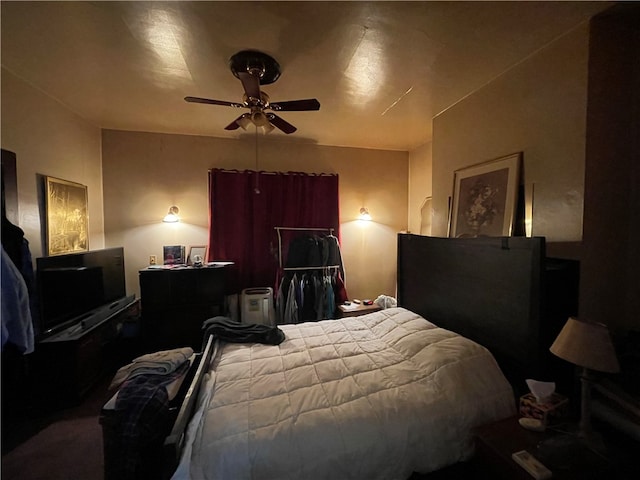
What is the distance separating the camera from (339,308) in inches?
129

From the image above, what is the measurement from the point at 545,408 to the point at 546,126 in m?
1.59

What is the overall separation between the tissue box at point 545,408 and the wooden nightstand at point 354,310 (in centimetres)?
197

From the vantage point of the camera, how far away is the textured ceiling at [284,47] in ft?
4.59

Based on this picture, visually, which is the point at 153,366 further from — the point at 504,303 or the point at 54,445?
the point at 504,303

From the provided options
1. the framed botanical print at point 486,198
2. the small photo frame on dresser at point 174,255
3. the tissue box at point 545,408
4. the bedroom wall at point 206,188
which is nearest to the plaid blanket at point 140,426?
the tissue box at point 545,408

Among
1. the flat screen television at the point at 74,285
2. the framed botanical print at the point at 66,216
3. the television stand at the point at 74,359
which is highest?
the framed botanical print at the point at 66,216

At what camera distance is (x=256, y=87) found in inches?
67.7

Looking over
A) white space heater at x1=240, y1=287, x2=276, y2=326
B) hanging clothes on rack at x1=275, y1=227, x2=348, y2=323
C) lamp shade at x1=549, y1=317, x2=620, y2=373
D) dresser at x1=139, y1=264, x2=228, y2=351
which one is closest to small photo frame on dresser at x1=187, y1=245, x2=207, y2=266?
dresser at x1=139, y1=264, x2=228, y2=351

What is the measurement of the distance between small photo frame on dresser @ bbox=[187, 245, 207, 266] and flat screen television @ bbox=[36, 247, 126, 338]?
2.42 ft

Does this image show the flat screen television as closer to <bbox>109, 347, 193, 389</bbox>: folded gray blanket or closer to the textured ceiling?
<bbox>109, 347, 193, 389</bbox>: folded gray blanket

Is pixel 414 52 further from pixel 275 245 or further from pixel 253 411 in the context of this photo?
pixel 275 245

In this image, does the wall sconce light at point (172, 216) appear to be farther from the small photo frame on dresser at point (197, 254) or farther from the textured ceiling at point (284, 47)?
the textured ceiling at point (284, 47)

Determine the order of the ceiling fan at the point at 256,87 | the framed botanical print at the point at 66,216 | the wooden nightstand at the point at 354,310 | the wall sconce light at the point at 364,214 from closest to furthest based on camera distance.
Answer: the ceiling fan at the point at 256,87, the framed botanical print at the point at 66,216, the wooden nightstand at the point at 354,310, the wall sconce light at the point at 364,214

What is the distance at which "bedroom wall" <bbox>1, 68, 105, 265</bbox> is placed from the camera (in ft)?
6.47
